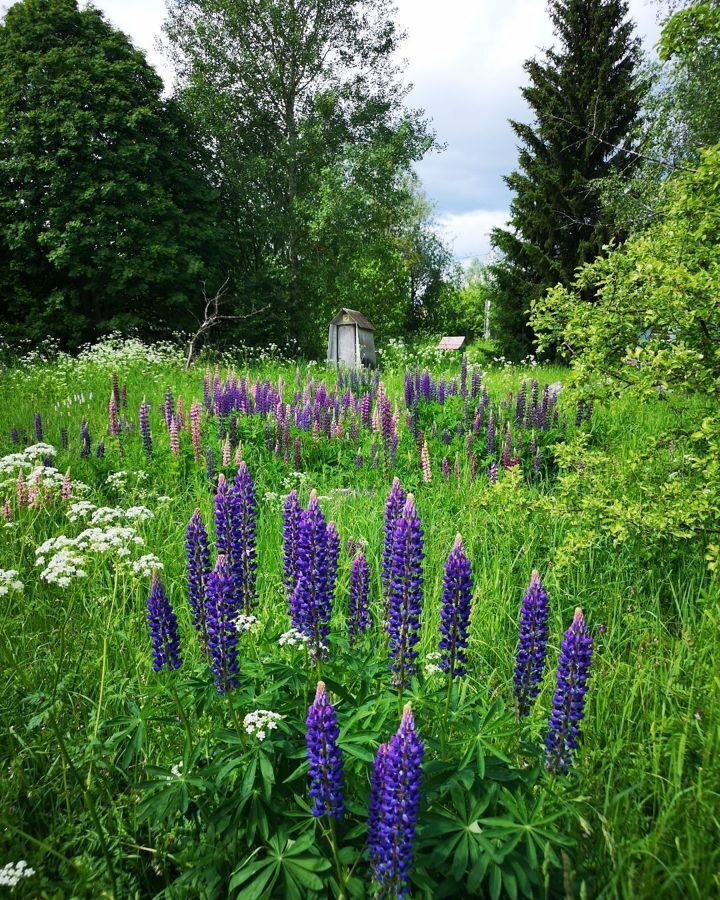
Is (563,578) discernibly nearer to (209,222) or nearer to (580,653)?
(580,653)

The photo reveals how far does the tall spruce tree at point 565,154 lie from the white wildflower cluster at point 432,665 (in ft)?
56.2

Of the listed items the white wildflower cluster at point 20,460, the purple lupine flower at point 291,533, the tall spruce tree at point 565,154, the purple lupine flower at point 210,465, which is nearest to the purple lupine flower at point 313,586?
the purple lupine flower at point 291,533

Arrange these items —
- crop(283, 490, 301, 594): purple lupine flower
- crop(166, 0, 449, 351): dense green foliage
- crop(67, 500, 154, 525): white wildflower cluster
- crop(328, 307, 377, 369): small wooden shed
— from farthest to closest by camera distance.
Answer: crop(166, 0, 449, 351): dense green foliage → crop(328, 307, 377, 369): small wooden shed → crop(67, 500, 154, 525): white wildflower cluster → crop(283, 490, 301, 594): purple lupine flower

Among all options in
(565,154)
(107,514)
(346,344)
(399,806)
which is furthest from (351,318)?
(399,806)

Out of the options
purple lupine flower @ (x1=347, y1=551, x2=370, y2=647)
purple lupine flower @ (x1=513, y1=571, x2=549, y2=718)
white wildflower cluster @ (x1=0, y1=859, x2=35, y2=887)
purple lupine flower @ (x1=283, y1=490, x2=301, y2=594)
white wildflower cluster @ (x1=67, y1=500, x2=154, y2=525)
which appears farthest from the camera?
white wildflower cluster @ (x1=67, y1=500, x2=154, y2=525)

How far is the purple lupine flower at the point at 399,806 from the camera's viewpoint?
53.0 inches

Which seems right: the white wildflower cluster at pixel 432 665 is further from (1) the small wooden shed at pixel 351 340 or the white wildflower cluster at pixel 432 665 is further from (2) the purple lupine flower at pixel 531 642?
(1) the small wooden shed at pixel 351 340

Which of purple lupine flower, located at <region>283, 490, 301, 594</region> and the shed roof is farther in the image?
the shed roof

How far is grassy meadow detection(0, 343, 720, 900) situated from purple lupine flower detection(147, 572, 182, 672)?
0.12 m

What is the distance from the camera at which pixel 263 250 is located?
23875 millimetres

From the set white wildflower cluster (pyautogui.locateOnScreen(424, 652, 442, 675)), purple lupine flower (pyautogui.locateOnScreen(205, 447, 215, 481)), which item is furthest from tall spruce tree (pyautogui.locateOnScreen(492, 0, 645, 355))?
white wildflower cluster (pyautogui.locateOnScreen(424, 652, 442, 675))

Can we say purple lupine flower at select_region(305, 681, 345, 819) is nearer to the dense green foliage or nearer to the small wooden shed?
the small wooden shed

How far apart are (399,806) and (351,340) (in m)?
14.5

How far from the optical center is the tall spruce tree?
1803 centimetres
